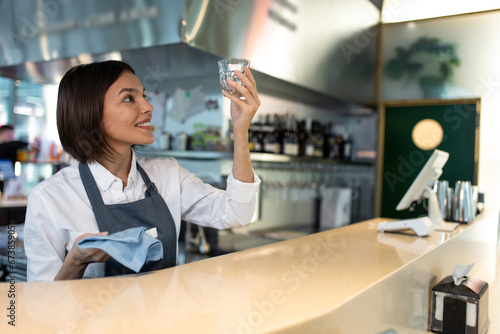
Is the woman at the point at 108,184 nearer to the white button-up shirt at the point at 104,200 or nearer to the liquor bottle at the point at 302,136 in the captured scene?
the white button-up shirt at the point at 104,200

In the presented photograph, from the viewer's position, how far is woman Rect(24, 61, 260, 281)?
113 cm

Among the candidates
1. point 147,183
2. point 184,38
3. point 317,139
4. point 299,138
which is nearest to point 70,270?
point 147,183

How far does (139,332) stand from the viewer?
0.63 metres

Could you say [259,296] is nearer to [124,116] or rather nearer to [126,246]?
[126,246]

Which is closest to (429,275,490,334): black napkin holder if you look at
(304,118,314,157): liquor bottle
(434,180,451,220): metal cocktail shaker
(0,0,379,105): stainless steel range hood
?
(434,180,451,220): metal cocktail shaker

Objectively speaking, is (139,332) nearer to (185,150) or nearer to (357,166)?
(185,150)

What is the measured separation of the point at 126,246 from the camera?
2.97ft

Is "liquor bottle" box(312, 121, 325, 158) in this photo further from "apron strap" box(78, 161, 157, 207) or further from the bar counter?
"apron strap" box(78, 161, 157, 207)

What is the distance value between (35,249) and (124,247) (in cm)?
35

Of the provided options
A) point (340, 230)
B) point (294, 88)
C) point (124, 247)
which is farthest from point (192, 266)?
point (294, 88)

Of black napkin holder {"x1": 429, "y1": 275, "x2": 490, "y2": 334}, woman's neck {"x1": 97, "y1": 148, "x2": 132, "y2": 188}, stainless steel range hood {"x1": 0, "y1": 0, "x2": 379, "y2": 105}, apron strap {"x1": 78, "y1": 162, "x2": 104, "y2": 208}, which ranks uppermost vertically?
stainless steel range hood {"x1": 0, "y1": 0, "x2": 379, "y2": 105}

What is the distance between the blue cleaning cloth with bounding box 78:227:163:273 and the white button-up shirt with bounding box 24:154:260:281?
0.86ft

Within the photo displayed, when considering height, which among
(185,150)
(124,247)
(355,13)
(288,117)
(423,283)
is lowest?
(423,283)

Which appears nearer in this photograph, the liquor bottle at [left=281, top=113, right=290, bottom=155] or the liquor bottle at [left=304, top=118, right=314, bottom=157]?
the liquor bottle at [left=281, top=113, right=290, bottom=155]
